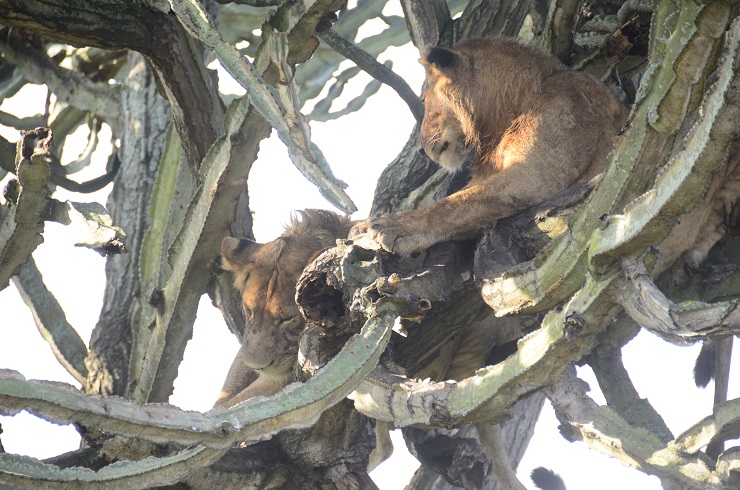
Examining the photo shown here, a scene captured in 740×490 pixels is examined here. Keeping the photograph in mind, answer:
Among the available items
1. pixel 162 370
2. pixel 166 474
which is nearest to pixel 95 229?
pixel 166 474

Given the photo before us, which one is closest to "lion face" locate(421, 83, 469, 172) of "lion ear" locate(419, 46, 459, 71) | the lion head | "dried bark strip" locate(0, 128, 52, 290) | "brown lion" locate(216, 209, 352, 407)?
the lion head

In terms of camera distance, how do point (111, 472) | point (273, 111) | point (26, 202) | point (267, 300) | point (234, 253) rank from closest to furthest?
1. point (111, 472)
2. point (273, 111)
3. point (26, 202)
4. point (267, 300)
5. point (234, 253)

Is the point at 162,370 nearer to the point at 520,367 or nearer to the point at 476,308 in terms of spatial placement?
Result: the point at 476,308

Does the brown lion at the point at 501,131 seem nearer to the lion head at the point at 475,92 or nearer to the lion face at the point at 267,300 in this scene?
the lion head at the point at 475,92

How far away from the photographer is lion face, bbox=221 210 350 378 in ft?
20.2

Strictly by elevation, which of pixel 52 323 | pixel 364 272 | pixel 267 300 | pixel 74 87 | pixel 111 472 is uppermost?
pixel 74 87

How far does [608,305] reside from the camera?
12.5ft

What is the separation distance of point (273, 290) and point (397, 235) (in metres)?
1.46

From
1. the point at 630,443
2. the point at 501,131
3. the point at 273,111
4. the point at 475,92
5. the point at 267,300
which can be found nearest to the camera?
the point at 273,111

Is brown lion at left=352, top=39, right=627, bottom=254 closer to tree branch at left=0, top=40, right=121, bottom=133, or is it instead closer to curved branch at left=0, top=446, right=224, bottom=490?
curved branch at left=0, top=446, right=224, bottom=490

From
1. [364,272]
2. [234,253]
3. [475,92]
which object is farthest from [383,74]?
[364,272]

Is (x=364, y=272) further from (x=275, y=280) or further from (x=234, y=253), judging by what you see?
(x=234, y=253)

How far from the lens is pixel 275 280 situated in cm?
641

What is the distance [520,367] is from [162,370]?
3.16m
